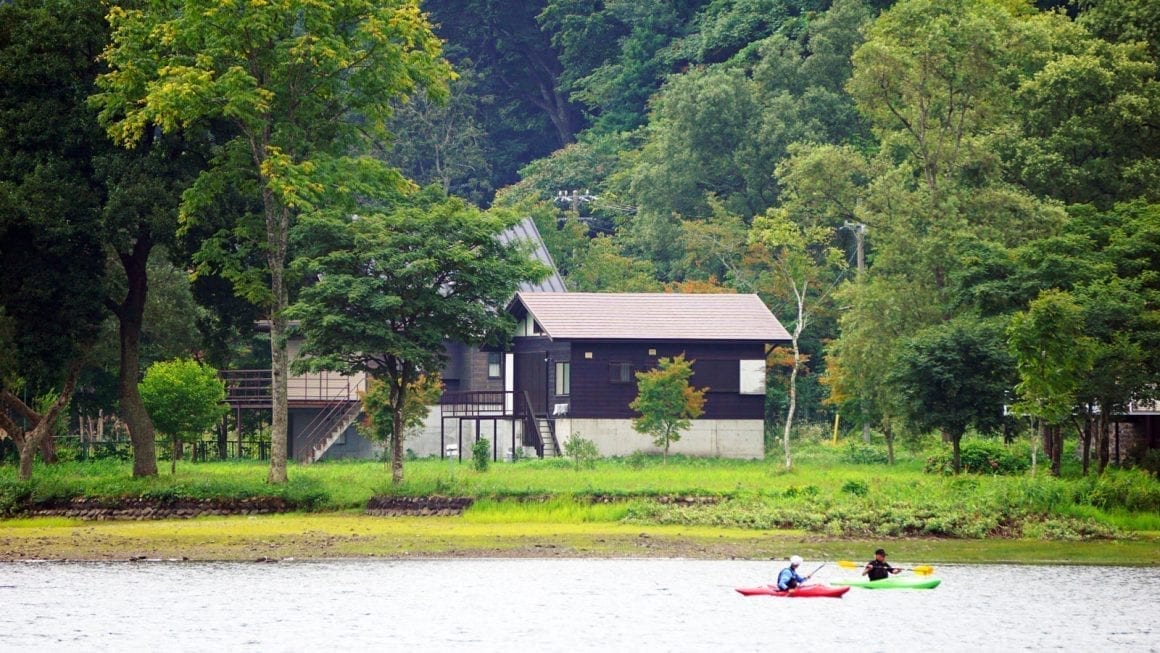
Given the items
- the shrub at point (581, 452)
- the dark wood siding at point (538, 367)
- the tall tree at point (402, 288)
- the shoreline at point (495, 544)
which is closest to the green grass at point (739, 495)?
the shoreline at point (495, 544)

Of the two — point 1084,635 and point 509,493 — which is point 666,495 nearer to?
point 509,493

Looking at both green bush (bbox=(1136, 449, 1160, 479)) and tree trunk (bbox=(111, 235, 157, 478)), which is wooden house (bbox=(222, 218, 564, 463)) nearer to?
tree trunk (bbox=(111, 235, 157, 478))

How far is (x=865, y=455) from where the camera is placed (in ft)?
212

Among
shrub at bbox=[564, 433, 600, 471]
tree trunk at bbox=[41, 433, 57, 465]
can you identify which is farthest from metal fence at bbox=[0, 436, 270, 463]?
shrub at bbox=[564, 433, 600, 471]

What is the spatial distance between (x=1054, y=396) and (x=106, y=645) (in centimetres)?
2619

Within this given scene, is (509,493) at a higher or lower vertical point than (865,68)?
lower

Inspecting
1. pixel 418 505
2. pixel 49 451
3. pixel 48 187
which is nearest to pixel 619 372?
pixel 418 505

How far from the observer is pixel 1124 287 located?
51156 mm

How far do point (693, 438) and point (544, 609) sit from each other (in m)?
32.7

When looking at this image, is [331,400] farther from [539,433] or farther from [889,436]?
[889,436]

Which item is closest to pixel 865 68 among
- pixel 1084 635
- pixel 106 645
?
pixel 1084 635

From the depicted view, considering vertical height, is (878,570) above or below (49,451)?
below

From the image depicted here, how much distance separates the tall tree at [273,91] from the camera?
168ft

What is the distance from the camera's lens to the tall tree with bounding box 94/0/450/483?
51156 mm
